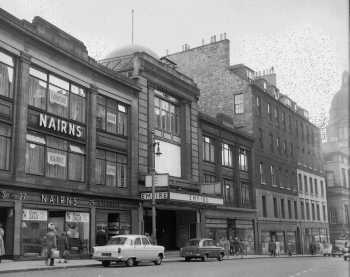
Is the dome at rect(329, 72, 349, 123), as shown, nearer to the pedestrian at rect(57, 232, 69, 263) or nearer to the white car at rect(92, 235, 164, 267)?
the white car at rect(92, 235, 164, 267)

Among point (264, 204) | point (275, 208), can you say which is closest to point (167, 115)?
point (264, 204)

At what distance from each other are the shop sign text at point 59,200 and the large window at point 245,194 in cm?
2490

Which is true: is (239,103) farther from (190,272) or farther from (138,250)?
(190,272)

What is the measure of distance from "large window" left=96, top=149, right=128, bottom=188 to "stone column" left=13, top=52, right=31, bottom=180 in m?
6.70

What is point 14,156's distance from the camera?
23.7m

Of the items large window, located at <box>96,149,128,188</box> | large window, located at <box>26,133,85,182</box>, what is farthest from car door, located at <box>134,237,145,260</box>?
large window, located at <box>96,149,128,188</box>

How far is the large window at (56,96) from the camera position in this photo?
25.8 metres

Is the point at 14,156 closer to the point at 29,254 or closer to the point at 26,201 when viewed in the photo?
the point at 26,201

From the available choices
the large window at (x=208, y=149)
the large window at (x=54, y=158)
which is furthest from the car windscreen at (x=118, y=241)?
the large window at (x=208, y=149)

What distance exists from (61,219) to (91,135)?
5658 millimetres

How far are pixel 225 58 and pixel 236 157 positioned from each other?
12042 millimetres

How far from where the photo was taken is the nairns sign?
25930 mm

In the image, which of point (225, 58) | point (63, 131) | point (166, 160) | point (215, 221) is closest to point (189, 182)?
point (166, 160)

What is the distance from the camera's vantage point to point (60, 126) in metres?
27.0
